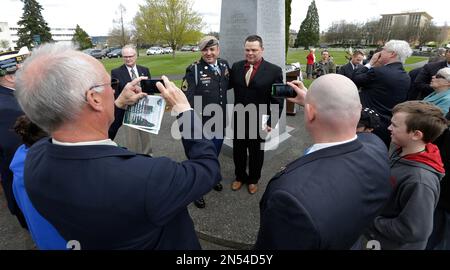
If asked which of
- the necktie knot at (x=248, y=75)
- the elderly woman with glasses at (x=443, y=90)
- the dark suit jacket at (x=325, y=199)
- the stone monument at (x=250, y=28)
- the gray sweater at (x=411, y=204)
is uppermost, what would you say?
the stone monument at (x=250, y=28)

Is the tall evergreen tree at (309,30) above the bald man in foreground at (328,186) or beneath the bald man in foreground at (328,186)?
above

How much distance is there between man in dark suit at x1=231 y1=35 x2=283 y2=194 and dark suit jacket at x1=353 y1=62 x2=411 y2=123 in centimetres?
117

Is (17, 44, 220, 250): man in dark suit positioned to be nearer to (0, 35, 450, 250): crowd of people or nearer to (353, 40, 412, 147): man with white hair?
(0, 35, 450, 250): crowd of people

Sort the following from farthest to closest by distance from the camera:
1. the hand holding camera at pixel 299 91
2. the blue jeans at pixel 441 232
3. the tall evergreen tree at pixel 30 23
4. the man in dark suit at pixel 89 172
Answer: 1. the tall evergreen tree at pixel 30 23
2. the blue jeans at pixel 441 232
3. the hand holding camera at pixel 299 91
4. the man in dark suit at pixel 89 172

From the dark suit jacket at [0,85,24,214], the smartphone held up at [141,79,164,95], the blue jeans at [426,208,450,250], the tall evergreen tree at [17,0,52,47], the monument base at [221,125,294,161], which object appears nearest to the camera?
the smartphone held up at [141,79,164,95]

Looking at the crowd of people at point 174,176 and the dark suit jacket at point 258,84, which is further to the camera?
the dark suit jacket at point 258,84

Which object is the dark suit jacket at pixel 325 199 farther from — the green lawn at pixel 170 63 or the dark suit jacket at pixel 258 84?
the green lawn at pixel 170 63

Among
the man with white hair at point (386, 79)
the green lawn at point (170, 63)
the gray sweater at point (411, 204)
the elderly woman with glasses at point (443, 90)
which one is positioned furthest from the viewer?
the green lawn at point (170, 63)

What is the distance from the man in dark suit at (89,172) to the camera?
1028 mm

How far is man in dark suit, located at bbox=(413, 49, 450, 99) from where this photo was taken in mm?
5141

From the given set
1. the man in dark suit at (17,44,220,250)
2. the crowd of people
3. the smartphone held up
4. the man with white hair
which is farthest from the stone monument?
the man in dark suit at (17,44,220,250)

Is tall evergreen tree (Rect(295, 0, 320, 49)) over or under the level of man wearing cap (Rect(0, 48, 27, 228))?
over

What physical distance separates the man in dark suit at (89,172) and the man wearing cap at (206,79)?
2.47m

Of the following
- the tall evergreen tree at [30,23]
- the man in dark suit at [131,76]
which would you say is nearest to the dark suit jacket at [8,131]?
the man in dark suit at [131,76]
